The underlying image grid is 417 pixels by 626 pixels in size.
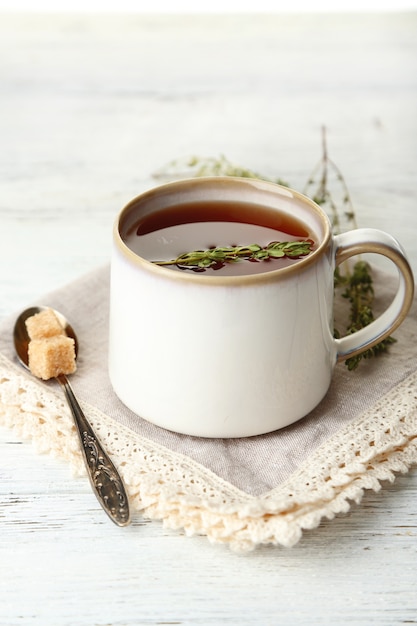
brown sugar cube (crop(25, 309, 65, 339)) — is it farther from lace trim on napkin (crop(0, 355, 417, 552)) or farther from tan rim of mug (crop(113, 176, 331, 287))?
tan rim of mug (crop(113, 176, 331, 287))

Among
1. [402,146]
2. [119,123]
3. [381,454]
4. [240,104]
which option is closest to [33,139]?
[119,123]

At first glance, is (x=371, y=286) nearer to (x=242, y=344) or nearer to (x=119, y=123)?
(x=242, y=344)

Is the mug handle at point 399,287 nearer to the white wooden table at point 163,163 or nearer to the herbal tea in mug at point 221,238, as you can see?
the herbal tea in mug at point 221,238

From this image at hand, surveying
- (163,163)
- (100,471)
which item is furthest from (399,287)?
(163,163)

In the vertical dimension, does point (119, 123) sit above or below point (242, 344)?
below

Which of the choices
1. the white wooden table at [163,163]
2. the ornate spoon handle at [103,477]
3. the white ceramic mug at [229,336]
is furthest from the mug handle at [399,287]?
the ornate spoon handle at [103,477]

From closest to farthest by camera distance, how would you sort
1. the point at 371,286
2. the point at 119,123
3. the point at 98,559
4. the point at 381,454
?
the point at 98,559, the point at 381,454, the point at 371,286, the point at 119,123
